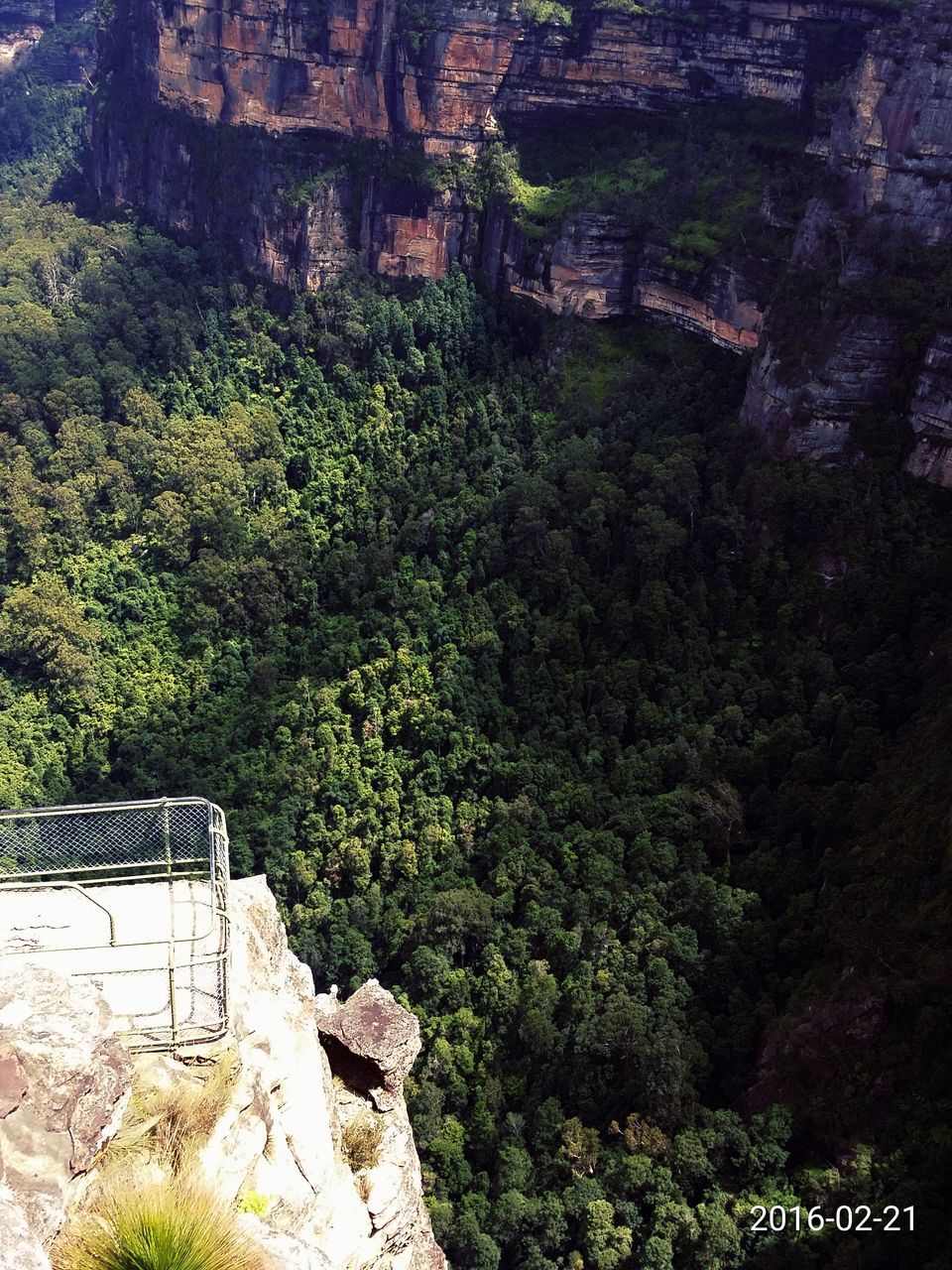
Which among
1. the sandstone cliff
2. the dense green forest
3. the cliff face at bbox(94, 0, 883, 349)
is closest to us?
the sandstone cliff

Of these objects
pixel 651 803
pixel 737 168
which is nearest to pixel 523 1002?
pixel 651 803

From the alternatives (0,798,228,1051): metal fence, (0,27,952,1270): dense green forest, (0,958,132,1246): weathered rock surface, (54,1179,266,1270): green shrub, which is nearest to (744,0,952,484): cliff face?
(0,27,952,1270): dense green forest

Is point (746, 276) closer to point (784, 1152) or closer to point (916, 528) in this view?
point (916, 528)

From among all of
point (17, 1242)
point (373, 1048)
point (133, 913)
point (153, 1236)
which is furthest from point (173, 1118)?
point (373, 1048)

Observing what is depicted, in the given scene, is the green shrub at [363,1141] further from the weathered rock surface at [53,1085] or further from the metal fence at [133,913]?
the weathered rock surface at [53,1085]

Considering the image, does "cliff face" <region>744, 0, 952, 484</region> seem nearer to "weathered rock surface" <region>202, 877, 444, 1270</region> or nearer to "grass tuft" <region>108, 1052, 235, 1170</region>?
"weathered rock surface" <region>202, 877, 444, 1270</region>

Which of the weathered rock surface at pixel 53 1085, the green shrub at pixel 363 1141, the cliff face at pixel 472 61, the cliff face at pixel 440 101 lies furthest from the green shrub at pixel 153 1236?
the cliff face at pixel 472 61

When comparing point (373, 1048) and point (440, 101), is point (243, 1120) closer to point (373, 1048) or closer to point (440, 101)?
point (373, 1048)
